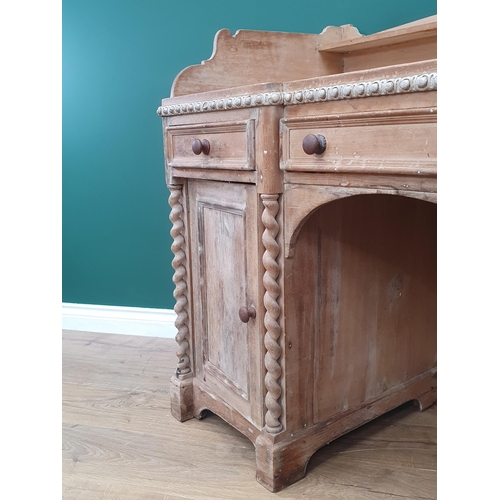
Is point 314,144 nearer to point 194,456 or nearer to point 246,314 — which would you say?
point 246,314

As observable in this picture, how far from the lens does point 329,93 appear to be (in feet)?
3.15

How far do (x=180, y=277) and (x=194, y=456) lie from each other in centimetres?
Result: 48

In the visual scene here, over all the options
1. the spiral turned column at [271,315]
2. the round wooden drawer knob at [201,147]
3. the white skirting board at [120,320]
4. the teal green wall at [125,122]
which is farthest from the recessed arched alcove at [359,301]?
the white skirting board at [120,320]

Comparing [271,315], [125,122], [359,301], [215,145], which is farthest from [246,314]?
[125,122]

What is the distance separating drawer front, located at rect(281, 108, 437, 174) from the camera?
83 cm

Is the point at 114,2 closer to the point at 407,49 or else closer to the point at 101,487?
the point at 407,49

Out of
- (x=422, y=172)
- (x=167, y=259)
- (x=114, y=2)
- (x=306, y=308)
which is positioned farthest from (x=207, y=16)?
(x=422, y=172)

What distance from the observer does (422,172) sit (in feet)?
2.73

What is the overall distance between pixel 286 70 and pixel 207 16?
20.3 inches

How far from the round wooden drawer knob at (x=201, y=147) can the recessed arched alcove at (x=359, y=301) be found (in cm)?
31

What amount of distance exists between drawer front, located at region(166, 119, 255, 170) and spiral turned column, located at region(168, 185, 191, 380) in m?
0.11

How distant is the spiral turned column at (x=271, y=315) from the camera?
1.12 m

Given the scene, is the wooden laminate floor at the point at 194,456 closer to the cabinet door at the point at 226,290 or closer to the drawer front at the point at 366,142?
the cabinet door at the point at 226,290

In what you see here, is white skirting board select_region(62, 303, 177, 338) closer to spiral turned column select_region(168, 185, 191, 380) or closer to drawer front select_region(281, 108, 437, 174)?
spiral turned column select_region(168, 185, 191, 380)
